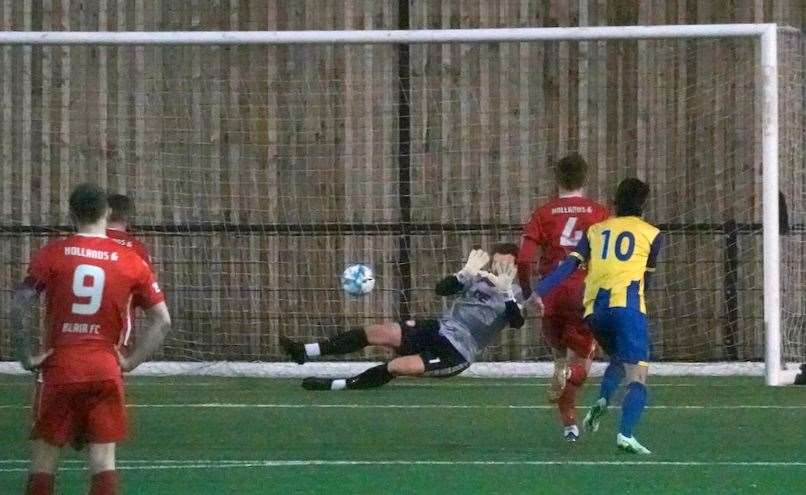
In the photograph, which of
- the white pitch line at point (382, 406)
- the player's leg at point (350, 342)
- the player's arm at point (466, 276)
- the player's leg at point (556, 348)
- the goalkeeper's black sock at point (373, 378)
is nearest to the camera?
the player's leg at point (556, 348)

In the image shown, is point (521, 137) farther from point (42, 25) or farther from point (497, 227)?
point (42, 25)

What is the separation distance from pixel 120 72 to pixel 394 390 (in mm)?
4461

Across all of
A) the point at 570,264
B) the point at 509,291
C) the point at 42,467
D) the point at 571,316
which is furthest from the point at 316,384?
the point at 42,467

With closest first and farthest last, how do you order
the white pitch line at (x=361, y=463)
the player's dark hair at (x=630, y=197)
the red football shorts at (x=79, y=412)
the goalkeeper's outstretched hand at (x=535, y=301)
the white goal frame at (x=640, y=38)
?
the red football shorts at (x=79, y=412) < the white pitch line at (x=361, y=463) < the player's dark hair at (x=630, y=197) < the goalkeeper's outstretched hand at (x=535, y=301) < the white goal frame at (x=640, y=38)

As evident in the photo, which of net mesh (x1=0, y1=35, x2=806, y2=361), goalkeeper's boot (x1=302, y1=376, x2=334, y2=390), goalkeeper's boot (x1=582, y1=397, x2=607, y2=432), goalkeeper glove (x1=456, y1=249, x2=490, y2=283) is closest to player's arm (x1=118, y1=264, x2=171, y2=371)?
goalkeeper's boot (x1=582, y1=397, x2=607, y2=432)

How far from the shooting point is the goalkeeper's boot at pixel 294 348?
43.0 feet

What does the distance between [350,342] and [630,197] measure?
430 cm

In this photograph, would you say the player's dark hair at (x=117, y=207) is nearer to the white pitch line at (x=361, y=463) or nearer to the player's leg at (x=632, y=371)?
the white pitch line at (x=361, y=463)

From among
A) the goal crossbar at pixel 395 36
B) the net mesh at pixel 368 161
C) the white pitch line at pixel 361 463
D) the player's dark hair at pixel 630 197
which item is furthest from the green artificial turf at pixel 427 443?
the goal crossbar at pixel 395 36

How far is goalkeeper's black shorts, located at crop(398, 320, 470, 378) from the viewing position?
1249cm

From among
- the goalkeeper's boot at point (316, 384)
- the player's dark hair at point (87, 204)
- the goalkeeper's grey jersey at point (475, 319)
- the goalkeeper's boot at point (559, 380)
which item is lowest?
the goalkeeper's boot at point (316, 384)

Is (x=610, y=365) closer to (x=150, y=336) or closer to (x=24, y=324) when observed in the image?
(x=150, y=336)

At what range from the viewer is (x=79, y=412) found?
20.7 feet

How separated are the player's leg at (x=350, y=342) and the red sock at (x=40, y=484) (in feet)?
22.1
